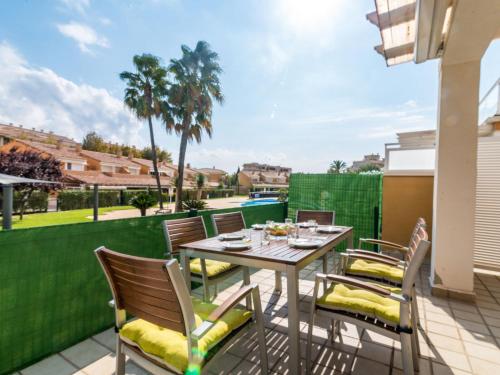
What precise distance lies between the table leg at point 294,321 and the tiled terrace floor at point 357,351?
7.9 inches

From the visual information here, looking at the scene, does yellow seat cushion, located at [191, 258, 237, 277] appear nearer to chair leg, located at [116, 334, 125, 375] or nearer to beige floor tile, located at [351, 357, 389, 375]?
chair leg, located at [116, 334, 125, 375]

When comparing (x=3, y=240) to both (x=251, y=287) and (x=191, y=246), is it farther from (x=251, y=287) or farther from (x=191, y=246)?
(x=251, y=287)

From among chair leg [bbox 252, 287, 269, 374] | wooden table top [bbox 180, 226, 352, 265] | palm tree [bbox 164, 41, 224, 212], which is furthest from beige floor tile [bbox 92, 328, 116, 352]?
palm tree [bbox 164, 41, 224, 212]

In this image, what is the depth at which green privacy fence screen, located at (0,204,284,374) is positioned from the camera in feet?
5.23

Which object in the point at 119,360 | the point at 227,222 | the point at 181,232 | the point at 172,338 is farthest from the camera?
the point at 227,222

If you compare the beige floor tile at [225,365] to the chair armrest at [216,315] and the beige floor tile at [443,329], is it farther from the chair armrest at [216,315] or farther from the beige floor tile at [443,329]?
the beige floor tile at [443,329]

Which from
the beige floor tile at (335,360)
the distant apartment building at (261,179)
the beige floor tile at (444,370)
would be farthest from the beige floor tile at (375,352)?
the distant apartment building at (261,179)

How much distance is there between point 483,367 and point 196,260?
2.45 meters

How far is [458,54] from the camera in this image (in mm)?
2779

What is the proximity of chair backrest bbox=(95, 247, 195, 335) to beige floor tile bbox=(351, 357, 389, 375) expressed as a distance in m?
1.36

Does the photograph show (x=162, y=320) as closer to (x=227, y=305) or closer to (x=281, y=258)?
(x=227, y=305)

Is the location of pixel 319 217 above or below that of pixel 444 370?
above

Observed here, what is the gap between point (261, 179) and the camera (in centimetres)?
4862

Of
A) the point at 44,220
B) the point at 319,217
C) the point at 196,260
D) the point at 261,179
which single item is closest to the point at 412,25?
the point at 319,217
